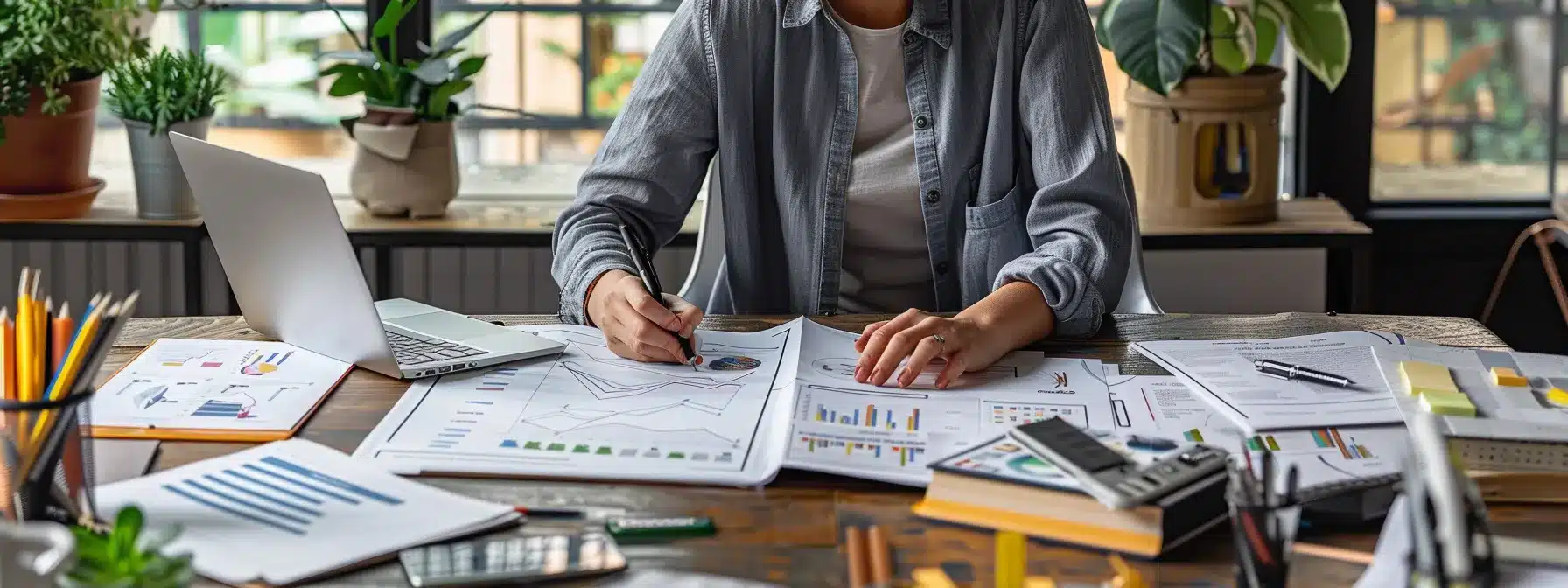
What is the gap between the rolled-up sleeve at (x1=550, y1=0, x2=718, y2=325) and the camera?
1.60m

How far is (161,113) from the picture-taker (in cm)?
234

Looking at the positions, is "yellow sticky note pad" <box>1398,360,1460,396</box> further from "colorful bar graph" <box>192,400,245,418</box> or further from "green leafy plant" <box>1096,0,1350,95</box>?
"green leafy plant" <box>1096,0,1350,95</box>

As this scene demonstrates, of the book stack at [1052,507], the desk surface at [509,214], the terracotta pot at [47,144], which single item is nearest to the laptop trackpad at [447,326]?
the book stack at [1052,507]

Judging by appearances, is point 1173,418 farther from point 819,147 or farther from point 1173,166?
point 1173,166

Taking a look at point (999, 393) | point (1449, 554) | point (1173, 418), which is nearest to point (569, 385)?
point (999, 393)

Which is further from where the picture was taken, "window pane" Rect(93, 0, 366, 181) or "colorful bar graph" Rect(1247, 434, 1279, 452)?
"window pane" Rect(93, 0, 366, 181)

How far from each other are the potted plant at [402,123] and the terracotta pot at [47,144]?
40cm

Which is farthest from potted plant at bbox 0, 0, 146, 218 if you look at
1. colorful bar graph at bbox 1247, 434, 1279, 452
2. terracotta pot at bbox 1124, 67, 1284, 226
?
colorful bar graph at bbox 1247, 434, 1279, 452

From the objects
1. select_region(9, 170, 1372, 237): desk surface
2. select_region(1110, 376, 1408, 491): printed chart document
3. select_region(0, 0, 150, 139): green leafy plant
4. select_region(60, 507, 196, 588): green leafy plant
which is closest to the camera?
select_region(60, 507, 196, 588): green leafy plant

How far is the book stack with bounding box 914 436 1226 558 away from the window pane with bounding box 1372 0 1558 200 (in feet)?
7.07

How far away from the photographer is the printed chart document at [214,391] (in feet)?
3.58

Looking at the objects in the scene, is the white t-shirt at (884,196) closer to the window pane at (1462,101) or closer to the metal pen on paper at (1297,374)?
the metal pen on paper at (1297,374)

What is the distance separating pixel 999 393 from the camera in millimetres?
1196

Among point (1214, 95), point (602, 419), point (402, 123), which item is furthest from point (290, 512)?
point (1214, 95)
